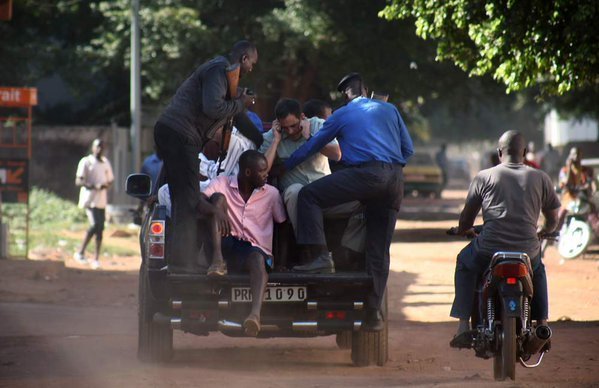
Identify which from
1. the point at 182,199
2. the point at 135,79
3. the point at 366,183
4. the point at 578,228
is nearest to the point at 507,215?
the point at 366,183

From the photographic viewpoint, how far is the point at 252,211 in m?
8.70

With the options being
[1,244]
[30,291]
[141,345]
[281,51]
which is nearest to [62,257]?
[1,244]

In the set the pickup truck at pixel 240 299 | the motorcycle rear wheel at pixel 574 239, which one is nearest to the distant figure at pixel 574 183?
the motorcycle rear wheel at pixel 574 239

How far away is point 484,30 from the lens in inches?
549

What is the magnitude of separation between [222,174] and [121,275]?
345 inches

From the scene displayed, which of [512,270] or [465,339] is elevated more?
[512,270]

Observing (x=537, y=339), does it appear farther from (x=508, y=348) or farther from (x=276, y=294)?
(x=276, y=294)

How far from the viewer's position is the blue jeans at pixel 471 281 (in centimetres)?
805

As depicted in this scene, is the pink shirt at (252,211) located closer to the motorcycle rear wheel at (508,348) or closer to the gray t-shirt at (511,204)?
the gray t-shirt at (511,204)

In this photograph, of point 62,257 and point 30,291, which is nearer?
point 30,291

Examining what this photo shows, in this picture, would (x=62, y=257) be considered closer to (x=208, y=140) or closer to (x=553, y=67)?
(x=553, y=67)

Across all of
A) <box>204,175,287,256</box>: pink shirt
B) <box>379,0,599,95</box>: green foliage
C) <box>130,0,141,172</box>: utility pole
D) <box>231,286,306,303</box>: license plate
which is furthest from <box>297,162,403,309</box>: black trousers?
<box>130,0,141,172</box>: utility pole

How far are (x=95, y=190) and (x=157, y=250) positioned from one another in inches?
384

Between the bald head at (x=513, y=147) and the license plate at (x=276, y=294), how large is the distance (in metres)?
1.74
